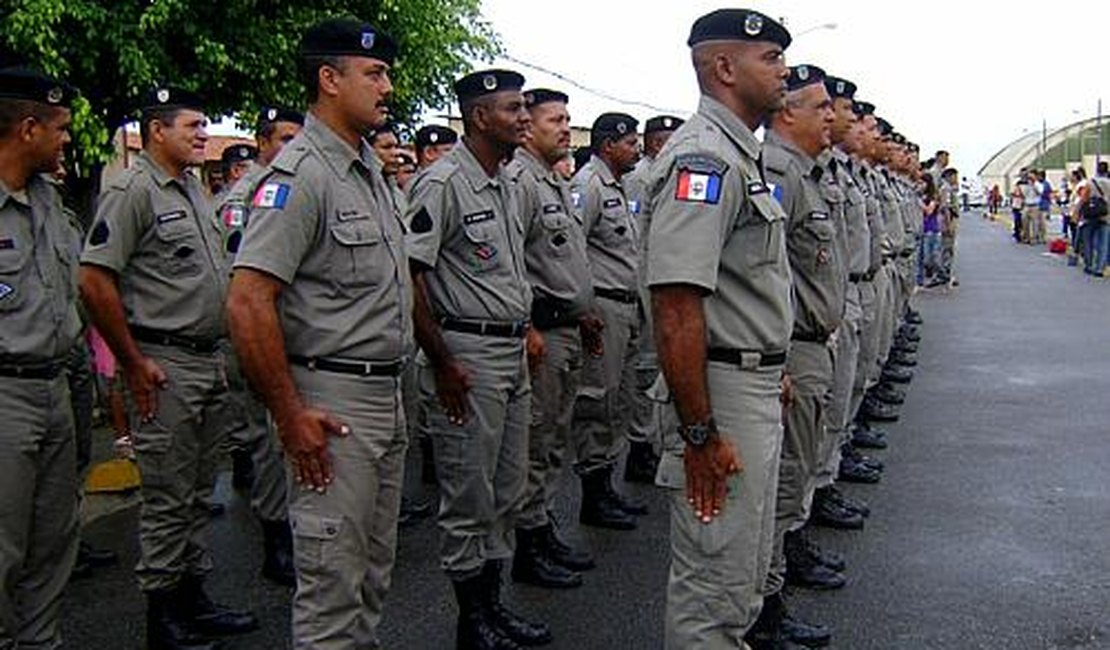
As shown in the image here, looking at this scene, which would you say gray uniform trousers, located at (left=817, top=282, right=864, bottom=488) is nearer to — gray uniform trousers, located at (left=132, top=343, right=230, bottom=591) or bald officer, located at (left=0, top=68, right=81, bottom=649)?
gray uniform trousers, located at (left=132, top=343, right=230, bottom=591)

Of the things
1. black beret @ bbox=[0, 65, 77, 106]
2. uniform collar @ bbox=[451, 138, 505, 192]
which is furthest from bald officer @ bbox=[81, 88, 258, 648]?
uniform collar @ bbox=[451, 138, 505, 192]

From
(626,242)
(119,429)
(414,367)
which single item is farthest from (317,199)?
(119,429)

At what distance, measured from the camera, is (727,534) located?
10.00ft

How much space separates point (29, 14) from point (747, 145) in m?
5.26

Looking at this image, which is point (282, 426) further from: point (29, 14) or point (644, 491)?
point (29, 14)

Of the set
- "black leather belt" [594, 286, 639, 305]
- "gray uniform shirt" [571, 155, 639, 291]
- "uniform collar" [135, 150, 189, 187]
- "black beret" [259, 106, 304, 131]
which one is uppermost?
"black beret" [259, 106, 304, 131]

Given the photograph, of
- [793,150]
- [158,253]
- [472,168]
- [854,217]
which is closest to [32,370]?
[158,253]

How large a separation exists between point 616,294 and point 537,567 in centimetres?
165

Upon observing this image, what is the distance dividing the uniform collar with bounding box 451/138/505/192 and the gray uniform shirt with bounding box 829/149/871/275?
6.25 feet

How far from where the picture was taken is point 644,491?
21.7 feet

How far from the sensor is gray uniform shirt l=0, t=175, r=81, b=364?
352 cm

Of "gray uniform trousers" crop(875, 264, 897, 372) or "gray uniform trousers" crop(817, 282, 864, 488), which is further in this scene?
"gray uniform trousers" crop(875, 264, 897, 372)

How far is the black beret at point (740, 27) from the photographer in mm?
3174

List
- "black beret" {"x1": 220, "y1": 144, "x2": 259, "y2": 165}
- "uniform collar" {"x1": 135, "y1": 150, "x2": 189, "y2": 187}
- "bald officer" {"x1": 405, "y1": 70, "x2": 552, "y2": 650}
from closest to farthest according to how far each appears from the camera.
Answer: "bald officer" {"x1": 405, "y1": 70, "x2": 552, "y2": 650} → "uniform collar" {"x1": 135, "y1": 150, "x2": 189, "y2": 187} → "black beret" {"x1": 220, "y1": 144, "x2": 259, "y2": 165}
